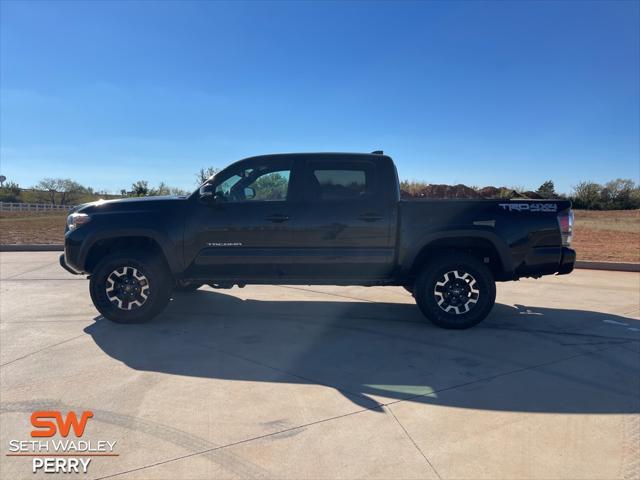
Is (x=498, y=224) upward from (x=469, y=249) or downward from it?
upward

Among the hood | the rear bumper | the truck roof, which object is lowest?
the rear bumper

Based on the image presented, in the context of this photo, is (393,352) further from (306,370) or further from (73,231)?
(73,231)

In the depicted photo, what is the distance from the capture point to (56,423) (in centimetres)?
296

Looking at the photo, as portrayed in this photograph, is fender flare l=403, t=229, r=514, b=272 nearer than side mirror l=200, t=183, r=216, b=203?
Yes

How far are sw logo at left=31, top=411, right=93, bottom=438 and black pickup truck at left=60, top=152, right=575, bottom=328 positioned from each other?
209 centimetres

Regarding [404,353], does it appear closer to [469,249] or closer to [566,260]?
[469,249]

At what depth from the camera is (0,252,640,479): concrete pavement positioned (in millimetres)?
2545

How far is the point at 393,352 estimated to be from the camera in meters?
4.27

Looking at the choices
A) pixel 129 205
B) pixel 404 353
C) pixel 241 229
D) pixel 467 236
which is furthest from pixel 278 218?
pixel 467 236

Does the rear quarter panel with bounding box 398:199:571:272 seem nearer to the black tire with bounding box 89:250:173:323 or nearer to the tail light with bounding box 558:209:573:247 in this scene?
the tail light with bounding box 558:209:573:247

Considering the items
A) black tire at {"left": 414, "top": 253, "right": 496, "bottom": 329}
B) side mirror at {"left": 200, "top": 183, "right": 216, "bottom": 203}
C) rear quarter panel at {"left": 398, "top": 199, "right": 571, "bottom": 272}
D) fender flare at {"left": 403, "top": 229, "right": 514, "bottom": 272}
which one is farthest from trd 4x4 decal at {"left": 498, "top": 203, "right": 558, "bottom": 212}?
side mirror at {"left": 200, "top": 183, "right": 216, "bottom": 203}

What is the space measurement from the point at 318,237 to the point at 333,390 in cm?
205

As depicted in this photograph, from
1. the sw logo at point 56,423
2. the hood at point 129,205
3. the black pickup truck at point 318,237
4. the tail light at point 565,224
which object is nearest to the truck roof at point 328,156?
the black pickup truck at point 318,237

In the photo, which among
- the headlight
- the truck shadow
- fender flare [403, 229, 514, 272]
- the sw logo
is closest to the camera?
the sw logo
